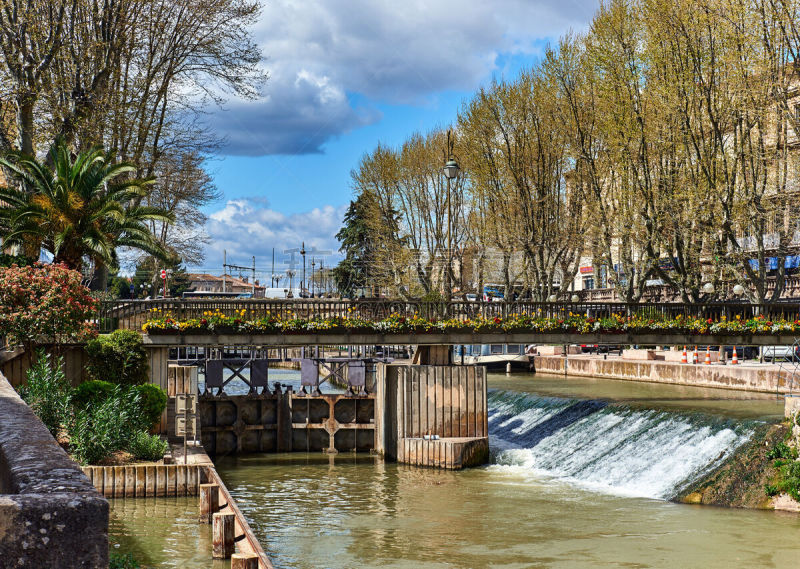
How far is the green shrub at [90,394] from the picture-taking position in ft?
74.1

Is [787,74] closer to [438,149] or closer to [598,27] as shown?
[598,27]

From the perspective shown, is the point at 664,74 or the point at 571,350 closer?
the point at 664,74

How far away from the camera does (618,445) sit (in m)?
27.1

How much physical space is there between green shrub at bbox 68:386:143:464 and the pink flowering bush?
2.66 m

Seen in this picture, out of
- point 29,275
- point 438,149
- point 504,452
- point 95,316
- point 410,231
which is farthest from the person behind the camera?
point 410,231

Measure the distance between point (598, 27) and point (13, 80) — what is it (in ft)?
78.1

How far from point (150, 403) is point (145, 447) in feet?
11.9

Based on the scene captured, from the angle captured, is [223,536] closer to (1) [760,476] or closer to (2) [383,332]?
(1) [760,476]

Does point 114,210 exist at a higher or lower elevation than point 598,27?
lower

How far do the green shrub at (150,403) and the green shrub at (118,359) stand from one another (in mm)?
1547

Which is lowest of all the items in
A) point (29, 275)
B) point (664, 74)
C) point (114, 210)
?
point (29, 275)

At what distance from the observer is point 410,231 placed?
61.6 m

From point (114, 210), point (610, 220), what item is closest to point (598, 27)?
point (610, 220)

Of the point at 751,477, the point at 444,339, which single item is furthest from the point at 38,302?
the point at 751,477
